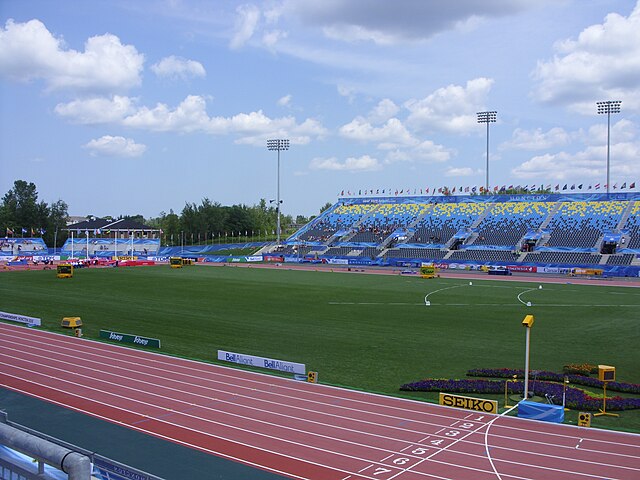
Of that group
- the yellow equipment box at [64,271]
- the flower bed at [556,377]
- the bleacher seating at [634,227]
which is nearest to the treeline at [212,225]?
the yellow equipment box at [64,271]

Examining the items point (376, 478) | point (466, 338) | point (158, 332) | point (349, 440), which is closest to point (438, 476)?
point (376, 478)

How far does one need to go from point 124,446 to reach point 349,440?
5210mm

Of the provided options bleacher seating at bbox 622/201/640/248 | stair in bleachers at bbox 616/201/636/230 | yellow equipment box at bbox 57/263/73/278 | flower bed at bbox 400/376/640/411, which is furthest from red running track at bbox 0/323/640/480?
stair in bleachers at bbox 616/201/636/230

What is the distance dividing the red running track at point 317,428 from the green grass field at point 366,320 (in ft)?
6.57

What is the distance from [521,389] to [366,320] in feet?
A: 50.9

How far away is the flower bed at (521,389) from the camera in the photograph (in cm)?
1653

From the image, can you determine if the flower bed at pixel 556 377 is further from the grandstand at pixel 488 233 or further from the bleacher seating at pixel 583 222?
the bleacher seating at pixel 583 222

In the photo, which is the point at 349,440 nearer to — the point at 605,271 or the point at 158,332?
the point at 158,332

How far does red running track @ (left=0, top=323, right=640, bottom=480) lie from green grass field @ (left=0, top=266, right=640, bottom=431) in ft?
6.57

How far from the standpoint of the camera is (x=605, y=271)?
62.5 m

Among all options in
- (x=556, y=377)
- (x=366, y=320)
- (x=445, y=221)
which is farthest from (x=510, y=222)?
(x=556, y=377)

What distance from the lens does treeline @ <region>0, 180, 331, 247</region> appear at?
123 metres

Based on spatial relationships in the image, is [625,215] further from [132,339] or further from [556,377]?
[132,339]

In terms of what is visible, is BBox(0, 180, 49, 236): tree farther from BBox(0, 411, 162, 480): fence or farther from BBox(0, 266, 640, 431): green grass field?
BBox(0, 411, 162, 480): fence
